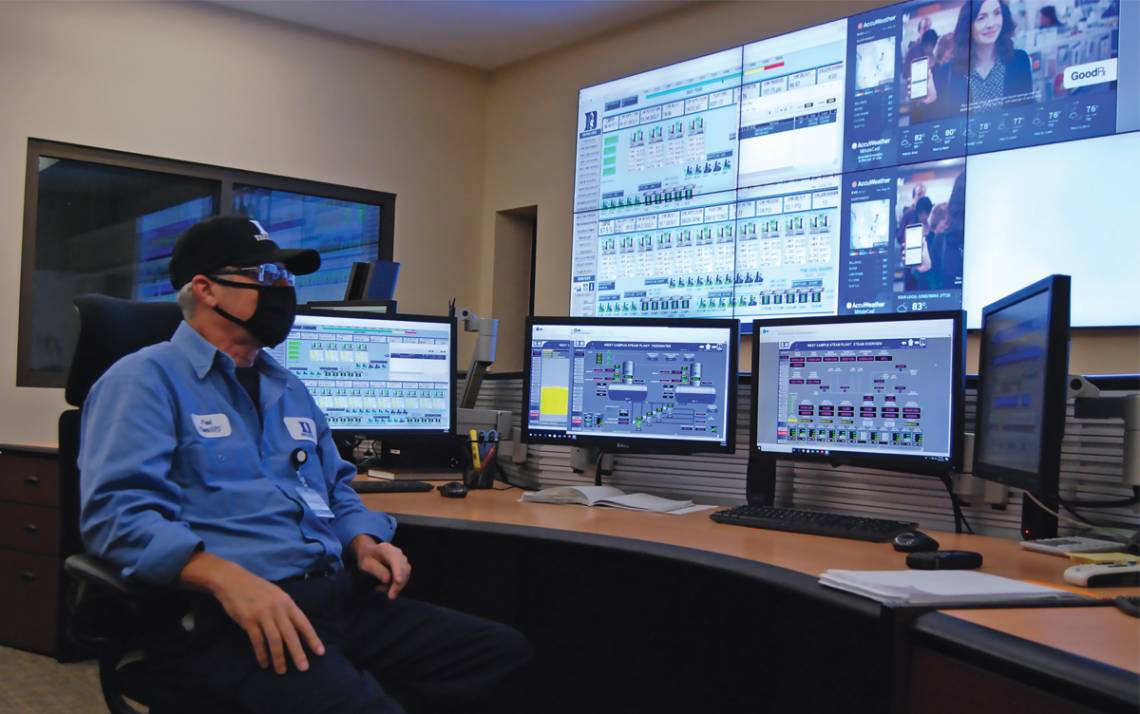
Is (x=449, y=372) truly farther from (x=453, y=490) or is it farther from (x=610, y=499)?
(x=610, y=499)

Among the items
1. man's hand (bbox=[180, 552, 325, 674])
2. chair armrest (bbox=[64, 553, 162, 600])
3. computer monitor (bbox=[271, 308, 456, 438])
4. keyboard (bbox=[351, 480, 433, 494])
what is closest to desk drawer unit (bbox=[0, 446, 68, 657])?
computer monitor (bbox=[271, 308, 456, 438])

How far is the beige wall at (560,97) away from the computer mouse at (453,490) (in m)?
2.11

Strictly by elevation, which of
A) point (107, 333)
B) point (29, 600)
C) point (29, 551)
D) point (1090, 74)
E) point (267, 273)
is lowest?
point (29, 600)

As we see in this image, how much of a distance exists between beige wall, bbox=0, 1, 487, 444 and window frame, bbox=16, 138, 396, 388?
4cm

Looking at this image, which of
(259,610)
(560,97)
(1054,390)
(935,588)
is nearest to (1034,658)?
(935,588)

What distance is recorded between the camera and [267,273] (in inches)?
68.9

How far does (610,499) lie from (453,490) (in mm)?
393

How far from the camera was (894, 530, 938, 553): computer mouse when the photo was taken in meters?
1.65

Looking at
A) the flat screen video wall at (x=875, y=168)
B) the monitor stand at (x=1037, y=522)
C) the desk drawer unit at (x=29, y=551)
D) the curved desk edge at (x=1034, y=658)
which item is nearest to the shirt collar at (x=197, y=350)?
the curved desk edge at (x=1034, y=658)

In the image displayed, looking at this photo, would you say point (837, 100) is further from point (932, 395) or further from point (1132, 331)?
point (932, 395)

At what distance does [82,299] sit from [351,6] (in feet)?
11.7

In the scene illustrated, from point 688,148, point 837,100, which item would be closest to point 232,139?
point 688,148

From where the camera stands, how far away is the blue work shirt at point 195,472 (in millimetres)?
1371

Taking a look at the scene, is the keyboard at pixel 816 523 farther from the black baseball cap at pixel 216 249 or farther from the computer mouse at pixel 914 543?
the black baseball cap at pixel 216 249
